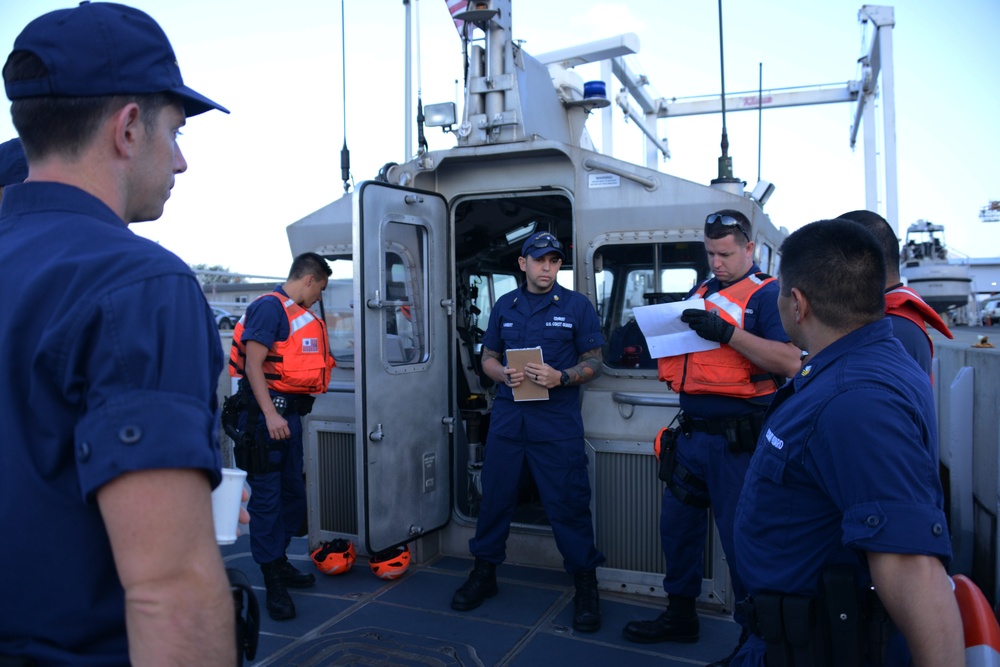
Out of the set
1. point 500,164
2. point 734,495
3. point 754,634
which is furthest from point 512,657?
point 500,164

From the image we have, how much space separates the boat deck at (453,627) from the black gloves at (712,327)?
1.45m

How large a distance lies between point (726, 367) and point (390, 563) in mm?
2193

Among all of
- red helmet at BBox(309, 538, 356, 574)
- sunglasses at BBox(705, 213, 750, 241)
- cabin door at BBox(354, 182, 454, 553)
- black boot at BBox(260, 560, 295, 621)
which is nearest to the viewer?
sunglasses at BBox(705, 213, 750, 241)

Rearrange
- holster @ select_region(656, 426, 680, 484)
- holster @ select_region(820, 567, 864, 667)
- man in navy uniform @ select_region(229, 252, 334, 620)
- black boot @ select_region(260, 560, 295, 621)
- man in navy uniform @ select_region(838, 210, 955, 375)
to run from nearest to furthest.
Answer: holster @ select_region(820, 567, 864, 667)
man in navy uniform @ select_region(838, 210, 955, 375)
holster @ select_region(656, 426, 680, 484)
black boot @ select_region(260, 560, 295, 621)
man in navy uniform @ select_region(229, 252, 334, 620)

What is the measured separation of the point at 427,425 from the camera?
4.17 meters

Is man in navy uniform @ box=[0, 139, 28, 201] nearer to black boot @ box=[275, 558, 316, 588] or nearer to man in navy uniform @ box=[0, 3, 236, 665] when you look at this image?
man in navy uniform @ box=[0, 3, 236, 665]

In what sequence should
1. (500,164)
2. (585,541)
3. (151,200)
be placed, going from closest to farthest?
1. (151,200)
2. (585,541)
3. (500,164)

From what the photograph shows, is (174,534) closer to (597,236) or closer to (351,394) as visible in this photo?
(597,236)

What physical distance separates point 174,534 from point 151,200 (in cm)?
55

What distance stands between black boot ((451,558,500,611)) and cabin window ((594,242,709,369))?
1.32 meters

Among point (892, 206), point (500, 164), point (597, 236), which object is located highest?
point (892, 206)

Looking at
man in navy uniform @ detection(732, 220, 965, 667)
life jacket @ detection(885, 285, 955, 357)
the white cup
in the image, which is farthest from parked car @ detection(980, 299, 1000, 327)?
the white cup

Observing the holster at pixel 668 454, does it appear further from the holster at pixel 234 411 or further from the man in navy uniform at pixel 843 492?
the holster at pixel 234 411

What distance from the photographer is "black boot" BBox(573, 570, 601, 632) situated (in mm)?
3471
